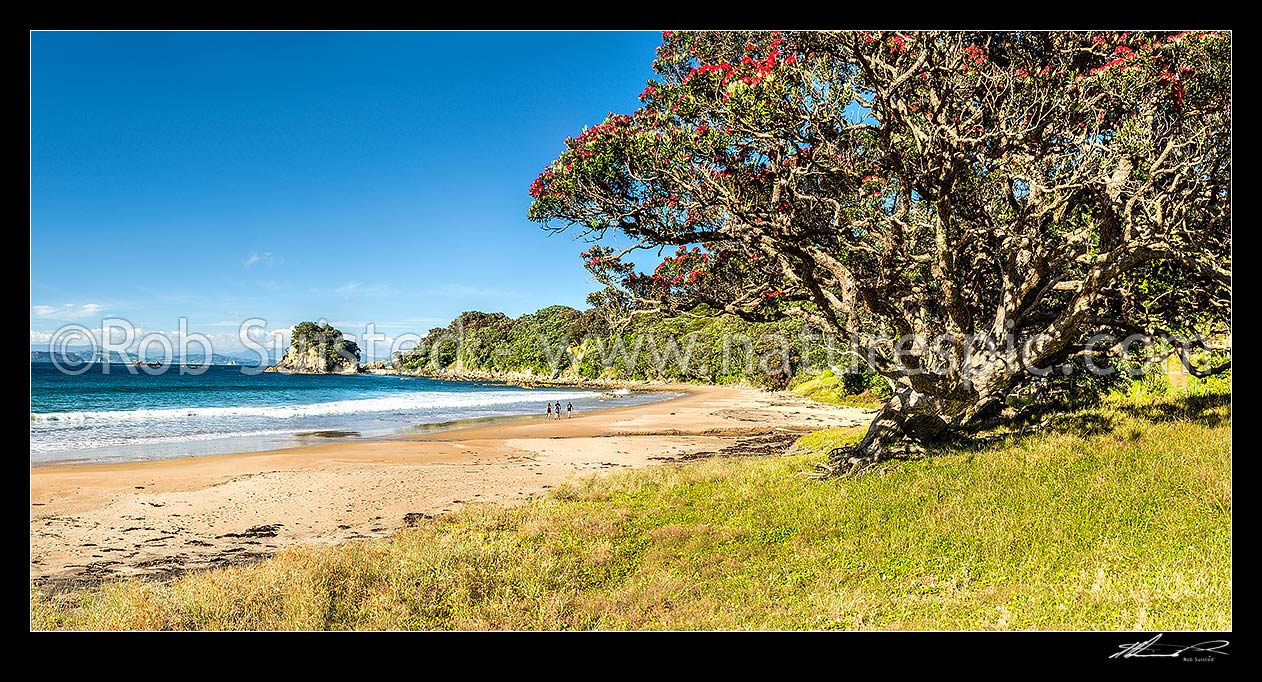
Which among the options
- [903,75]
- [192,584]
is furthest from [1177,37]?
[192,584]

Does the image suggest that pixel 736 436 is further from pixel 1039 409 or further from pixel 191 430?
pixel 191 430

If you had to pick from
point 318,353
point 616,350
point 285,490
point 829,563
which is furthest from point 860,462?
point 318,353

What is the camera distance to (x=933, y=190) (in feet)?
31.6

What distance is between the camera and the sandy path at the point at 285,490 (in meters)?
10.4

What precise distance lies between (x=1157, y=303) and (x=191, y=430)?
3913 cm

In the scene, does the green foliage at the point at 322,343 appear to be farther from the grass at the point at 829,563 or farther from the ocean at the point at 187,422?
the grass at the point at 829,563

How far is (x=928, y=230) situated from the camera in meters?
12.0

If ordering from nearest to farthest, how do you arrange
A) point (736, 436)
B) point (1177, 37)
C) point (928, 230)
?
point (1177, 37)
point (928, 230)
point (736, 436)

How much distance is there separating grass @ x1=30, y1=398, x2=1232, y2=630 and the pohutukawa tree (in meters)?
2.11
